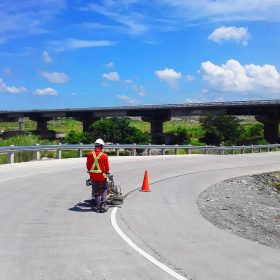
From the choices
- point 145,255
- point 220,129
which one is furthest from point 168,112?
point 145,255

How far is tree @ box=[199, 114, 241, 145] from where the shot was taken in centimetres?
8775

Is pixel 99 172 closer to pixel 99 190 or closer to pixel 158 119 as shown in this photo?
pixel 99 190

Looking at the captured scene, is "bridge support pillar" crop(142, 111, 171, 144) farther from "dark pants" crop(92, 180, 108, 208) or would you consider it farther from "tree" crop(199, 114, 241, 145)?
"dark pants" crop(92, 180, 108, 208)

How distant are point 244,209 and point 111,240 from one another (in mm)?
8162

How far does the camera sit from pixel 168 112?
97375 mm

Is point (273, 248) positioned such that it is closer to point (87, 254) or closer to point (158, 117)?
point (87, 254)

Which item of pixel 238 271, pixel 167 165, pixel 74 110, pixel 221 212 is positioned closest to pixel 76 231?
pixel 238 271

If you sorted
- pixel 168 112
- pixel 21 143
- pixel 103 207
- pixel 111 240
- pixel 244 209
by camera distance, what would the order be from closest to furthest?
1. pixel 111 240
2. pixel 103 207
3. pixel 244 209
4. pixel 21 143
5. pixel 168 112

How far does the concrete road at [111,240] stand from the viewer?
7406mm

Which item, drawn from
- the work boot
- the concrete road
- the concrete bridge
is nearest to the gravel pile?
the concrete road

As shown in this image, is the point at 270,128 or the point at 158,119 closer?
the point at 270,128

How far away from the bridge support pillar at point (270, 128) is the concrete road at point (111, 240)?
7313 centimetres

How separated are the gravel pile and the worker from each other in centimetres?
285

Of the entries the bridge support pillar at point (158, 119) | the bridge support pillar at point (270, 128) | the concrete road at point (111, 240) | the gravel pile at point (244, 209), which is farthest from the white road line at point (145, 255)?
the bridge support pillar at point (158, 119)
